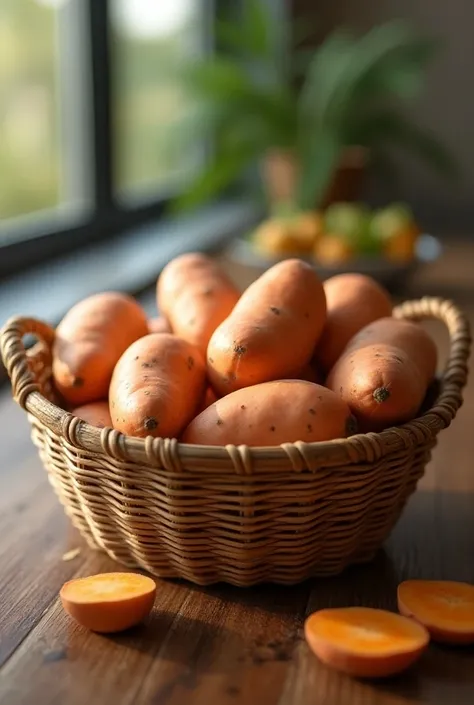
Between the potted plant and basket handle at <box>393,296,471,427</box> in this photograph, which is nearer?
basket handle at <box>393,296,471,427</box>

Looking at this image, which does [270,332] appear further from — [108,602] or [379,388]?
[108,602]

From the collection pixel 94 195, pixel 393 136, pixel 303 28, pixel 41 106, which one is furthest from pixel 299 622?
pixel 303 28

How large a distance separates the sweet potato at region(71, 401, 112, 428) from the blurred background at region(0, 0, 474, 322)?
60 cm

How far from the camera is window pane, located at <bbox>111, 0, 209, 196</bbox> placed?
6.96ft

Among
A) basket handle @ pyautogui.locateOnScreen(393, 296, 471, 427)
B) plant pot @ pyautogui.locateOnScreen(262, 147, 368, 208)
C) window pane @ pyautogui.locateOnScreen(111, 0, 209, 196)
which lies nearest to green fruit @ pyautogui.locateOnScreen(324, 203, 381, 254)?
plant pot @ pyautogui.locateOnScreen(262, 147, 368, 208)

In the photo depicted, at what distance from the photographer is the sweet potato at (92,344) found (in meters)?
0.73

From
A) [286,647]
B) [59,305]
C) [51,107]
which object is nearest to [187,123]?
[51,107]

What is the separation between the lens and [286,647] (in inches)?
23.5

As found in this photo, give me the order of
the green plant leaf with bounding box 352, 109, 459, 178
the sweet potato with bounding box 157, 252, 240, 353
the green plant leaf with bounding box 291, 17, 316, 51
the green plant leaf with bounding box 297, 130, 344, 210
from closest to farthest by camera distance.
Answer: the sweet potato with bounding box 157, 252, 240, 353, the green plant leaf with bounding box 297, 130, 344, 210, the green plant leaf with bounding box 352, 109, 459, 178, the green plant leaf with bounding box 291, 17, 316, 51

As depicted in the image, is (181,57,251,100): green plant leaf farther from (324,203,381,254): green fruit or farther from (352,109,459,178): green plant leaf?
(324,203,381,254): green fruit

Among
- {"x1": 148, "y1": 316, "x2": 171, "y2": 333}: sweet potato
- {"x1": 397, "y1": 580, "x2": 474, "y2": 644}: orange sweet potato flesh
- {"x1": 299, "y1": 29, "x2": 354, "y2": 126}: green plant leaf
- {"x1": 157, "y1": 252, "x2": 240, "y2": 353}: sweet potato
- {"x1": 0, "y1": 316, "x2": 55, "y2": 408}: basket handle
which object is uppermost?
{"x1": 157, "y1": 252, "x2": 240, "y2": 353}: sweet potato

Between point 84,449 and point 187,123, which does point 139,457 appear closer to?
point 84,449

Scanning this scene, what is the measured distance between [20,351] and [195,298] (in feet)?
0.50

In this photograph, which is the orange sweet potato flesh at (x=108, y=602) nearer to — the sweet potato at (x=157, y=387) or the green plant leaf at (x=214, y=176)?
the sweet potato at (x=157, y=387)
